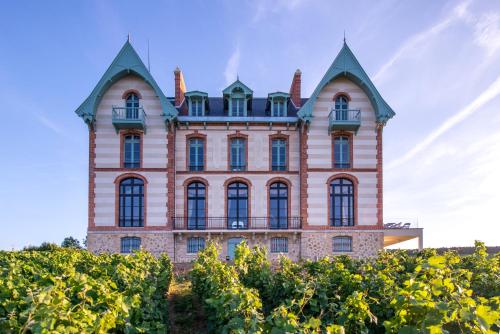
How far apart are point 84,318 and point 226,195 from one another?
62.3ft

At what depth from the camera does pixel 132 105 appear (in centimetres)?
2288

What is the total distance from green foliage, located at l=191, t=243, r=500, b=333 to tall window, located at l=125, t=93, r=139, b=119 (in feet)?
42.5

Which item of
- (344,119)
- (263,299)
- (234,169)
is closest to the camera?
(263,299)

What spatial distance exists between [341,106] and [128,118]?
12.7 metres

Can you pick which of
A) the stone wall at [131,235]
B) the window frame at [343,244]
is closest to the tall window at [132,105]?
the stone wall at [131,235]

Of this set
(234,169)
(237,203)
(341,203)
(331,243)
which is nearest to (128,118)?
(234,169)

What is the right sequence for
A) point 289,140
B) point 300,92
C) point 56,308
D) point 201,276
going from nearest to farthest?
point 56,308, point 201,276, point 289,140, point 300,92

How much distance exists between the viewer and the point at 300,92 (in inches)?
982

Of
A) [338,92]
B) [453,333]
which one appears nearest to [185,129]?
[338,92]

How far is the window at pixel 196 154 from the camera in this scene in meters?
23.1

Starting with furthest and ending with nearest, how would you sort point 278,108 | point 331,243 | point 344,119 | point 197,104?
point 278,108
point 197,104
point 344,119
point 331,243

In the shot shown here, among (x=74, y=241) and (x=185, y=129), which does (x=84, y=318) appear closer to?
(x=185, y=129)

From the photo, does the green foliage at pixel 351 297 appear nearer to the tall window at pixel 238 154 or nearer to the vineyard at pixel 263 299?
the vineyard at pixel 263 299

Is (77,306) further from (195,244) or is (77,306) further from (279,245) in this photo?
(279,245)
